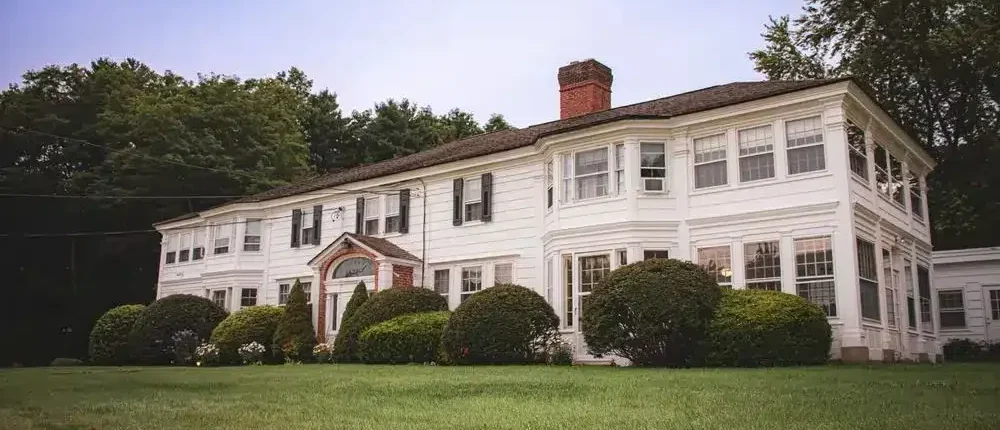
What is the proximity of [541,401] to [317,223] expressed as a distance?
63.7ft

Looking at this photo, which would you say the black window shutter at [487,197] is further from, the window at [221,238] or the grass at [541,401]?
the window at [221,238]

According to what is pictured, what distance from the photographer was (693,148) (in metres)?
19.7

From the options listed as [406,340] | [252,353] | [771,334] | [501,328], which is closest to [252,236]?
[252,353]

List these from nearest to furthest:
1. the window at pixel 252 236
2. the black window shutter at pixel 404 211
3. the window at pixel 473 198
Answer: the window at pixel 473 198
the black window shutter at pixel 404 211
the window at pixel 252 236

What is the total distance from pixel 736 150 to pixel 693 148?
1075 mm

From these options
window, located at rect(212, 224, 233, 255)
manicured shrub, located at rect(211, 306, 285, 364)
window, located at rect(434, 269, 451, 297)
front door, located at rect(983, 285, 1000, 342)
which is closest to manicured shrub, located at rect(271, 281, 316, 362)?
manicured shrub, located at rect(211, 306, 285, 364)

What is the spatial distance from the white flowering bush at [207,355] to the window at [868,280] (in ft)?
58.5

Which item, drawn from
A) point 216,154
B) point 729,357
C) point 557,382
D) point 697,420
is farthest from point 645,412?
point 216,154

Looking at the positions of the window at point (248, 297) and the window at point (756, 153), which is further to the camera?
the window at point (248, 297)

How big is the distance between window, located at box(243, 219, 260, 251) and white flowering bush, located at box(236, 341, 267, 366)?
6.11 meters

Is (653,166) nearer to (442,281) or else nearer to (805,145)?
(805,145)

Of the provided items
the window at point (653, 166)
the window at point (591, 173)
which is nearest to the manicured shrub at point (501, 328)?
the window at point (591, 173)

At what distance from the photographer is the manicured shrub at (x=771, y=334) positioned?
15469 millimetres

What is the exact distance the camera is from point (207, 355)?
25.0 m
